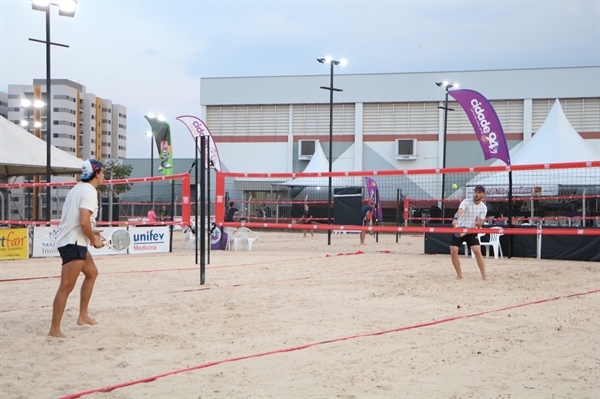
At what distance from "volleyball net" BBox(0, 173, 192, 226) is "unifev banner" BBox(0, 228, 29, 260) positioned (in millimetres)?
600

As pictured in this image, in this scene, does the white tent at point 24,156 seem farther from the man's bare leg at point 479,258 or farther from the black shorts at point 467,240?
the man's bare leg at point 479,258

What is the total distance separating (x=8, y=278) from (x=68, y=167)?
9292 millimetres

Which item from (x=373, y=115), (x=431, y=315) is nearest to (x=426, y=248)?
(x=431, y=315)

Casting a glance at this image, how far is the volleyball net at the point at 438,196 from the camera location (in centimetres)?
1359

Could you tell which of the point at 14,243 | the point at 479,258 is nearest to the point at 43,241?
the point at 14,243

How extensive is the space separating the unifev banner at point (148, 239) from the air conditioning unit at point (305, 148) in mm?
22124

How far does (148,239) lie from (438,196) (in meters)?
18.3

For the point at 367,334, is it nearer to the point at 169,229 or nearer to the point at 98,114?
the point at 169,229

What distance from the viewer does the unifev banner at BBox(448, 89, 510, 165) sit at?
16.3 metres

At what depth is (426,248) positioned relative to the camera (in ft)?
49.1

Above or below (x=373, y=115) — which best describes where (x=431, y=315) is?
below

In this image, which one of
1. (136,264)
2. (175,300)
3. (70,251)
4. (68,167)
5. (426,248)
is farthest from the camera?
(68,167)

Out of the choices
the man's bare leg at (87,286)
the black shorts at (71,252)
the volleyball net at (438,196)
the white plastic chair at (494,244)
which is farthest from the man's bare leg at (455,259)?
the black shorts at (71,252)

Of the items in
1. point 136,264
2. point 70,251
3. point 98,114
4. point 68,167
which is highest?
point 98,114
